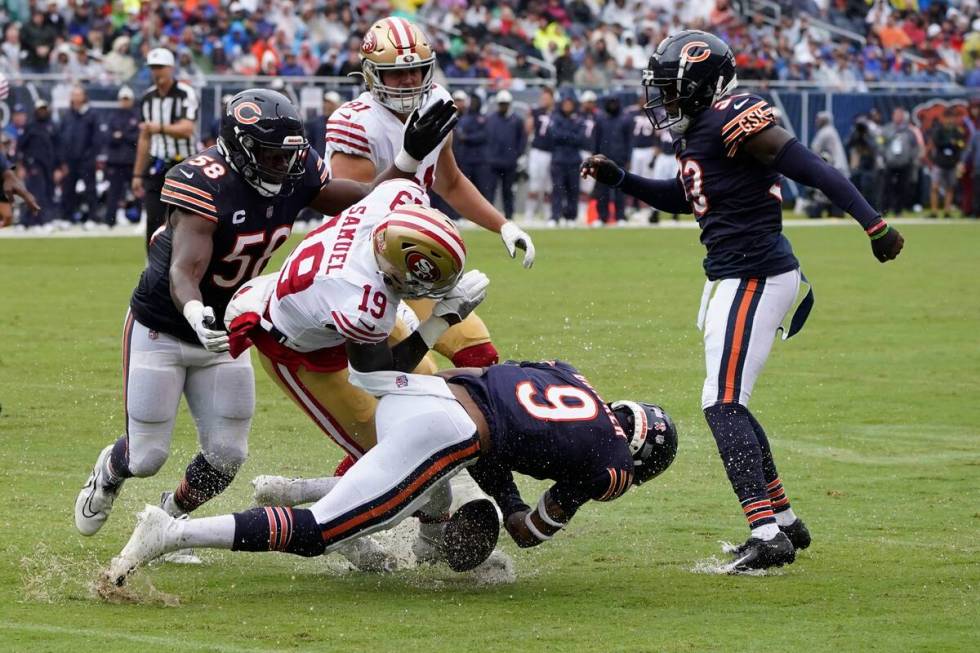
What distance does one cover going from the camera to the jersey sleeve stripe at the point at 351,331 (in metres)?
5.16

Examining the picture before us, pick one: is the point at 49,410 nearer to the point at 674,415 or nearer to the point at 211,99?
the point at 674,415

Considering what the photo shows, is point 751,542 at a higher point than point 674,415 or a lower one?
higher

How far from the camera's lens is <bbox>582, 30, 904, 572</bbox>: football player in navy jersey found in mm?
5824

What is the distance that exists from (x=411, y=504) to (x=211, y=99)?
19827mm

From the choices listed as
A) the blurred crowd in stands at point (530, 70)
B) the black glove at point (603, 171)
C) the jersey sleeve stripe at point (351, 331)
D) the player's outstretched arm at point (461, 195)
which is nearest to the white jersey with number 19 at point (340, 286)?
the jersey sleeve stripe at point (351, 331)

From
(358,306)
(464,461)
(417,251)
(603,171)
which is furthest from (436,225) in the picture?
(603,171)

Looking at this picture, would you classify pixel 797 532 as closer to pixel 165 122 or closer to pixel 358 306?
pixel 358 306

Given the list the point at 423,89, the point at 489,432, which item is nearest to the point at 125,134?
the point at 423,89

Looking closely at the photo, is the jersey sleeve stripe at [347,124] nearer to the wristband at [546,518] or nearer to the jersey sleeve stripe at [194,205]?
the jersey sleeve stripe at [194,205]

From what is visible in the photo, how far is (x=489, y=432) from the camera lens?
17.5 feet

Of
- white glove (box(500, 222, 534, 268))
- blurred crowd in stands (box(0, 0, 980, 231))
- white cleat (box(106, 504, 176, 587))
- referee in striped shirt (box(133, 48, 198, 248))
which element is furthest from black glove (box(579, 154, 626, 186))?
blurred crowd in stands (box(0, 0, 980, 231))

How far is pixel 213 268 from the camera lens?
19.2 feet

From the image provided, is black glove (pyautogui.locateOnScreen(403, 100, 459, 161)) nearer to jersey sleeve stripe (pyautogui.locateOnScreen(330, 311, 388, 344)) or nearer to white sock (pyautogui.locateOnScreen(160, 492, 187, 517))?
jersey sleeve stripe (pyautogui.locateOnScreen(330, 311, 388, 344))

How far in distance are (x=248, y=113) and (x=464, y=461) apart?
149cm
